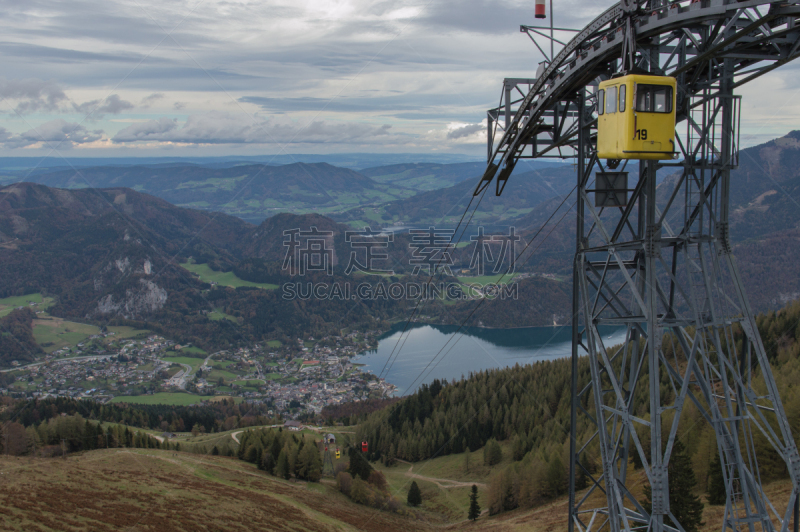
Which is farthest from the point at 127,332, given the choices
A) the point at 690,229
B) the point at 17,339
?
the point at 690,229

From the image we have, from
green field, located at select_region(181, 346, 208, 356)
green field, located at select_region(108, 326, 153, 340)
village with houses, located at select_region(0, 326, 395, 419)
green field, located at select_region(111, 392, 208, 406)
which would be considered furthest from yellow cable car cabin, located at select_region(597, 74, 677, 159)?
green field, located at select_region(108, 326, 153, 340)

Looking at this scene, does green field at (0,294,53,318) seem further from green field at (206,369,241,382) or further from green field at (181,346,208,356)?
green field at (206,369,241,382)

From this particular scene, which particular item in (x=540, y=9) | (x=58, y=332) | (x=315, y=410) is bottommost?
(x=58, y=332)

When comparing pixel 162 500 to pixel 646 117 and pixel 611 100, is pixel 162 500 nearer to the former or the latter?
pixel 611 100

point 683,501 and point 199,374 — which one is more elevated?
point 683,501

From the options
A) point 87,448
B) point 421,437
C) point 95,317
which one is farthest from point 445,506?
point 95,317

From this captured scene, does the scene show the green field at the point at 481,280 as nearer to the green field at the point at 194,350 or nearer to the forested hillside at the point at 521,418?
the green field at the point at 194,350
